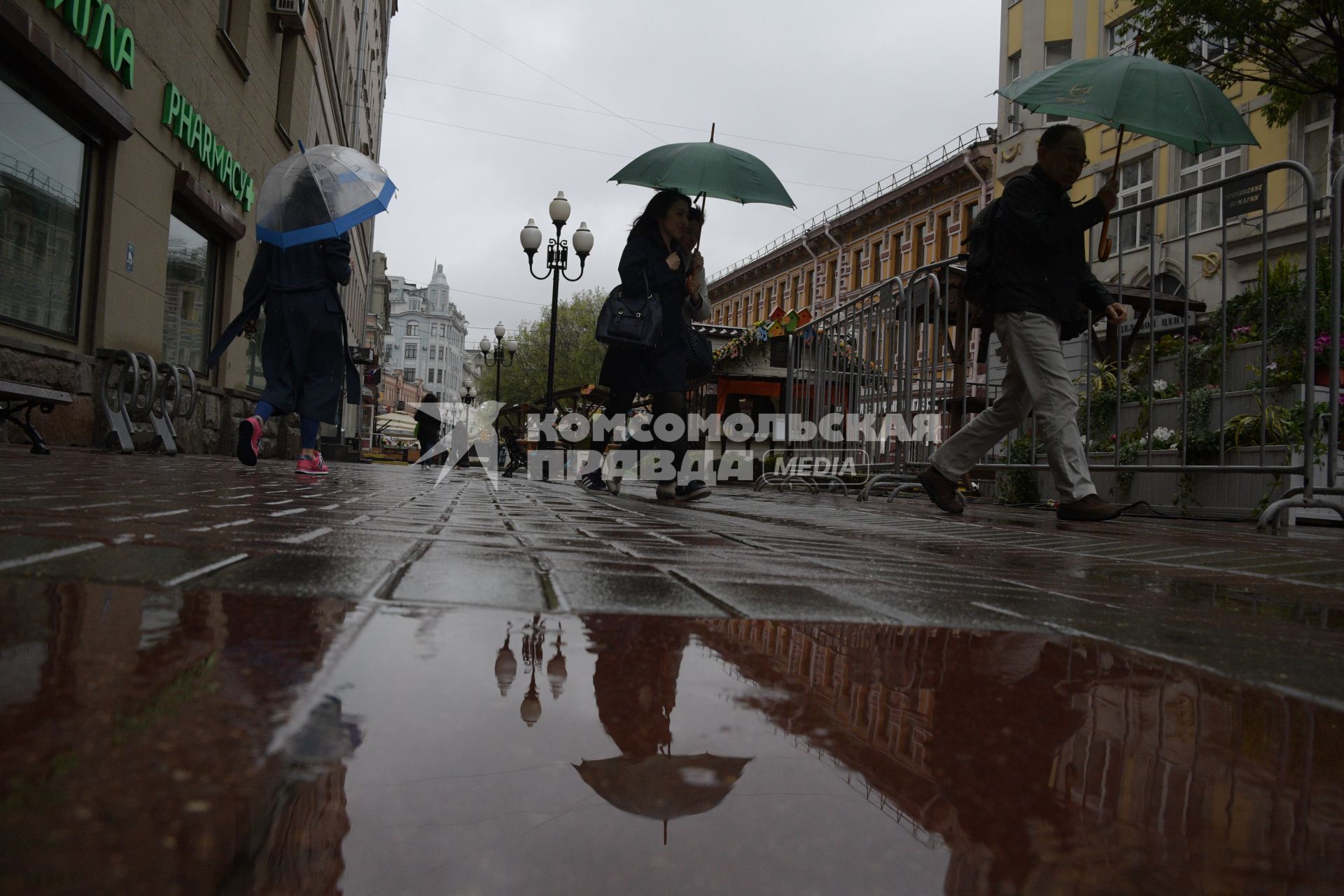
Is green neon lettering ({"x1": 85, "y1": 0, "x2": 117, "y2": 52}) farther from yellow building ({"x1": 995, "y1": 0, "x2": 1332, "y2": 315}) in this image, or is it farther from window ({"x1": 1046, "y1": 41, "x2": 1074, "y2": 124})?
window ({"x1": 1046, "y1": 41, "x2": 1074, "y2": 124})

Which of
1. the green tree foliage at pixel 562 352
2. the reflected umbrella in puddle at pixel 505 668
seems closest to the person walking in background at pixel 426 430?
the reflected umbrella in puddle at pixel 505 668

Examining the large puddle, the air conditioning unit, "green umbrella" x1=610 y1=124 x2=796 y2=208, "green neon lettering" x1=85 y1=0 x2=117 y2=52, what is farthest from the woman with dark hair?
the air conditioning unit

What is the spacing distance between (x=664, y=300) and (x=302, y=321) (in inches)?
96.6

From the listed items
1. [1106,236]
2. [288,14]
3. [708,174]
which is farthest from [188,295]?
[1106,236]

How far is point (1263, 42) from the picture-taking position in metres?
14.6

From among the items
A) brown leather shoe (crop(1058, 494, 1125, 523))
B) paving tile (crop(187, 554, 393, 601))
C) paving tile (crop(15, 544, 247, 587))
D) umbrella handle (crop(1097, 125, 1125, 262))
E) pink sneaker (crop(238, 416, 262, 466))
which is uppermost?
umbrella handle (crop(1097, 125, 1125, 262))

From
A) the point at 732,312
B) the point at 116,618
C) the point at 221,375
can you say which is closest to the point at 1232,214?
the point at 116,618

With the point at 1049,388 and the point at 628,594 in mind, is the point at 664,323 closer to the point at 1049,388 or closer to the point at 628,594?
the point at 1049,388

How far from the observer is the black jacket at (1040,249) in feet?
17.0

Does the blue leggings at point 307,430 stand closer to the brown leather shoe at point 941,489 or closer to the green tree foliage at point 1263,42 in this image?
the brown leather shoe at point 941,489

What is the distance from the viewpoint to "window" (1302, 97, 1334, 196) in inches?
768

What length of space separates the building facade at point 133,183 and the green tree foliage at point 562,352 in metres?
37.6

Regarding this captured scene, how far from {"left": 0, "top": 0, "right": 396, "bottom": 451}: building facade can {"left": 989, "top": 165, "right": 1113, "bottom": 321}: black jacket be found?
260 inches

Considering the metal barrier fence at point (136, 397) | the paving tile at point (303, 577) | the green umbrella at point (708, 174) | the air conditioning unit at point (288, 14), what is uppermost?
the air conditioning unit at point (288, 14)
